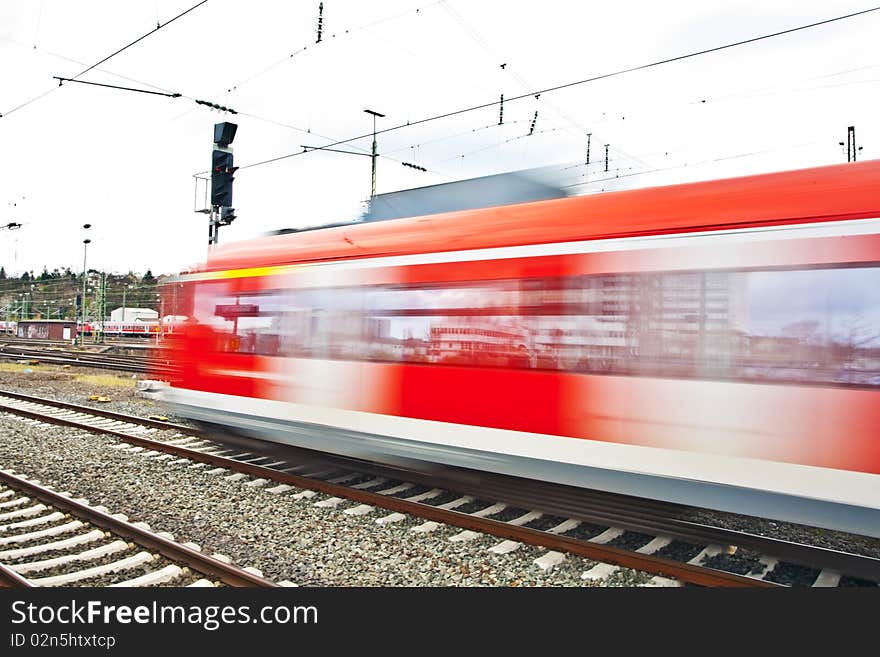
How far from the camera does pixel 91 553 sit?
4.89 m

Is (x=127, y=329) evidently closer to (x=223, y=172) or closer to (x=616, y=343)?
(x=223, y=172)

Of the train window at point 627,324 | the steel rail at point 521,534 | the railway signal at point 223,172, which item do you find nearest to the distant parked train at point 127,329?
the railway signal at point 223,172

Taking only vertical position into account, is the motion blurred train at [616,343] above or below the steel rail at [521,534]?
above

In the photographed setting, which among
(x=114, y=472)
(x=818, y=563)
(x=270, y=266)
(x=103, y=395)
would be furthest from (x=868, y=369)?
(x=103, y=395)

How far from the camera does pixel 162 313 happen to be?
9484 mm

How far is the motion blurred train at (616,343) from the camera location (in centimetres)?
431

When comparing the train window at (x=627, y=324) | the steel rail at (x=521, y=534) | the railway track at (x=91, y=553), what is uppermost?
the train window at (x=627, y=324)

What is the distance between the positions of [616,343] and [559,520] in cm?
194

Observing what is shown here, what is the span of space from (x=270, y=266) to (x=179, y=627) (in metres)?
5.13

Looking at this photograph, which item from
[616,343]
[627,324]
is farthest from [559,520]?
[627,324]

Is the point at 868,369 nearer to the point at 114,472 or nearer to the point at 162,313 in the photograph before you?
the point at 114,472

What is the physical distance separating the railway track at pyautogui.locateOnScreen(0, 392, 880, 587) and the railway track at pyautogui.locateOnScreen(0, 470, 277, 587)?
5.57 ft

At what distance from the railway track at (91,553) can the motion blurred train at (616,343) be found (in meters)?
2.27

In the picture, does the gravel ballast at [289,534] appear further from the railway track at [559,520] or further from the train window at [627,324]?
the train window at [627,324]
